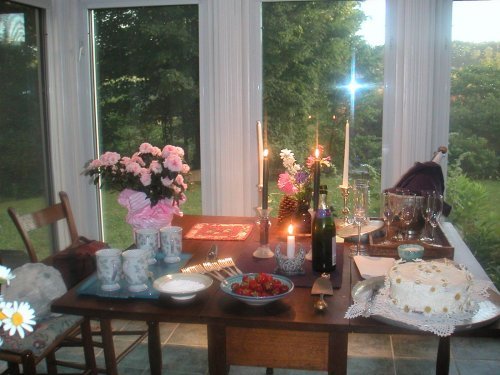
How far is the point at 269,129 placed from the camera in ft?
10.2

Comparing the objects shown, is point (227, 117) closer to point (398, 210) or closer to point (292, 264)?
point (398, 210)

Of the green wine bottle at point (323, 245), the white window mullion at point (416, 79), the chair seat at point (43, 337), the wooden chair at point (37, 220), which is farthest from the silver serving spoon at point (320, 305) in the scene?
the white window mullion at point (416, 79)

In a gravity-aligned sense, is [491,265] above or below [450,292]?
below

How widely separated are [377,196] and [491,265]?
74 cm

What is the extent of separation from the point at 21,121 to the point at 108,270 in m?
1.89

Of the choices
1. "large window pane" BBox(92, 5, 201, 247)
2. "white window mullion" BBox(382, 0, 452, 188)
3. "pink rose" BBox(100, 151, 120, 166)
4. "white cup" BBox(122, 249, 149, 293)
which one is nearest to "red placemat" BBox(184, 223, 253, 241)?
"pink rose" BBox(100, 151, 120, 166)

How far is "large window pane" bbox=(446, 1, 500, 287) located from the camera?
2801mm

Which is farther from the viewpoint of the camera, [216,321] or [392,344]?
[392,344]

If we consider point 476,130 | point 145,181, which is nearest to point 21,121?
point 145,181

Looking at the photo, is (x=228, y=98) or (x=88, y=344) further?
(x=228, y=98)

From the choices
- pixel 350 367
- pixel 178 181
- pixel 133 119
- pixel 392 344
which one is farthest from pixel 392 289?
pixel 133 119

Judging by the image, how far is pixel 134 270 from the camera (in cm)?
151

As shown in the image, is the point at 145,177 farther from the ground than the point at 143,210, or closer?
farther from the ground

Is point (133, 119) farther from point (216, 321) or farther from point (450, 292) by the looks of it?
point (450, 292)
